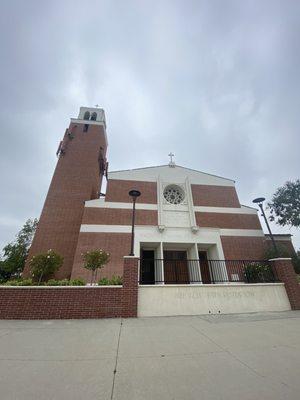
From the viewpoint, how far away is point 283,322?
6.25 m

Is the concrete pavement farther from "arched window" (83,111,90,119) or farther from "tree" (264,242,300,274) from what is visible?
"arched window" (83,111,90,119)

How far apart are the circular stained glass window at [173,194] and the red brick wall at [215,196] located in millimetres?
1118

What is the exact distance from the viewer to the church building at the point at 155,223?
555 inches

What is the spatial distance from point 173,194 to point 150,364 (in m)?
15.0

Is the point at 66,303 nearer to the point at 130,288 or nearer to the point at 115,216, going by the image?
the point at 130,288

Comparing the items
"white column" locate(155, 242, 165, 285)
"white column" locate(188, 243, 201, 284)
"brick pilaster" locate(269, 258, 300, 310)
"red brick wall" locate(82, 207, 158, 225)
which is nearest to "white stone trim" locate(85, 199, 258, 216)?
"red brick wall" locate(82, 207, 158, 225)

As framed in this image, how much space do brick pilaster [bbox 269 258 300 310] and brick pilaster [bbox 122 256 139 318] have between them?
6752 mm

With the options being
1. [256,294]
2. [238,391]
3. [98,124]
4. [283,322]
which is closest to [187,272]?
[256,294]

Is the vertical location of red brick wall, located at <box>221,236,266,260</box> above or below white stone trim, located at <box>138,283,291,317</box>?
above

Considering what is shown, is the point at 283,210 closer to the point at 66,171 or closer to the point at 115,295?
the point at 115,295

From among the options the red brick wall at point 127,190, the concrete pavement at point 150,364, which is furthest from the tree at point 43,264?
the concrete pavement at point 150,364

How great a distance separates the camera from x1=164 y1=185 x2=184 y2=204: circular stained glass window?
1725 cm

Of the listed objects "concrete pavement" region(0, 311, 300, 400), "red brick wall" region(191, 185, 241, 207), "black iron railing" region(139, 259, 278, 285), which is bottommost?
"concrete pavement" region(0, 311, 300, 400)

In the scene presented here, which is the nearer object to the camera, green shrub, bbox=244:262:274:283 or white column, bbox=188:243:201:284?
green shrub, bbox=244:262:274:283
